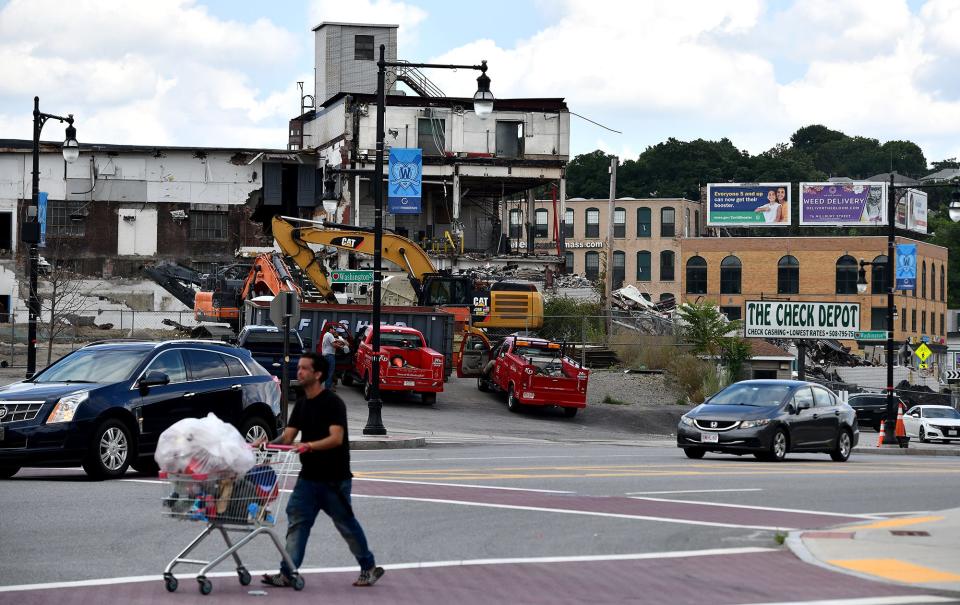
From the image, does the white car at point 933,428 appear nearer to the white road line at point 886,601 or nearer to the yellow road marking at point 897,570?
the yellow road marking at point 897,570

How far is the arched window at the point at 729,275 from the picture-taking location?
333 ft

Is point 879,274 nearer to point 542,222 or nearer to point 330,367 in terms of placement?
point 542,222

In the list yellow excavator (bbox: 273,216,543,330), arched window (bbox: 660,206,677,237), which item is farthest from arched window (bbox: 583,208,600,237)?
yellow excavator (bbox: 273,216,543,330)

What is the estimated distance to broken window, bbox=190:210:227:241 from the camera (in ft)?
229

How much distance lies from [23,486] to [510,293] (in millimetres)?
34002

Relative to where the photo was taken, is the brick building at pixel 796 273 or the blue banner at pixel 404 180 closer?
the blue banner at pixel 404 180

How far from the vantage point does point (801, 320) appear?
4816 centimetres

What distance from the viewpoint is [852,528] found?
13812 millimetres

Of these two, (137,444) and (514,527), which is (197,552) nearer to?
(514,527)

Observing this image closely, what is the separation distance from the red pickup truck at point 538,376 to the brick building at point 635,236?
253 ft

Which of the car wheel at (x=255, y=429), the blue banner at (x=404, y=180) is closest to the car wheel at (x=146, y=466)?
the car wheel at (x=255, y=429)

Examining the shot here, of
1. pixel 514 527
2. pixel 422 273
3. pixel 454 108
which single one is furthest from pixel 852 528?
pixel 454 108

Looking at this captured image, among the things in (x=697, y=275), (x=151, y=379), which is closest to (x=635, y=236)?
(x=697, y=275)

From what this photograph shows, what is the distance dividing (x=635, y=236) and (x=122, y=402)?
102610mm
